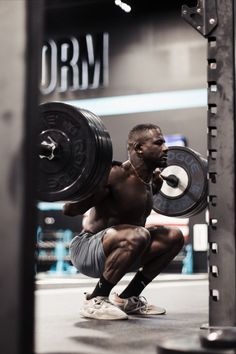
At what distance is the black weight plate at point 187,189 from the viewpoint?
3.90 meters

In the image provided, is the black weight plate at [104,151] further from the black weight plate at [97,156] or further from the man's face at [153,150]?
the man's face at [153,150]

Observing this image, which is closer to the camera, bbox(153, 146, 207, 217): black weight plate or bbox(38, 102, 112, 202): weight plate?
bbox(38, 102, 112, 202): weight plate

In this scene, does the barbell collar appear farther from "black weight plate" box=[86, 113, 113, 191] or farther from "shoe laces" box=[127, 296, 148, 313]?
"shoe laces" box=[127, 296, 148, 313]

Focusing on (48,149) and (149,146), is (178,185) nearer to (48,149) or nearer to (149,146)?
(149,146)

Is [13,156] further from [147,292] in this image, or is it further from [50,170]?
[147,292]

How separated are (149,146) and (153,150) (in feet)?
0.12

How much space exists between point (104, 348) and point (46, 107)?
4.11ft

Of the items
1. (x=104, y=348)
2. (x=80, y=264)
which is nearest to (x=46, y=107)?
(x=80, y=264)

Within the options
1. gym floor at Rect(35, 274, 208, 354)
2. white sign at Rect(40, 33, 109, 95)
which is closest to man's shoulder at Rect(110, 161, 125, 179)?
gym floor at Rect(35, 274, 208, 354)

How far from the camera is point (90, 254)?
342cm

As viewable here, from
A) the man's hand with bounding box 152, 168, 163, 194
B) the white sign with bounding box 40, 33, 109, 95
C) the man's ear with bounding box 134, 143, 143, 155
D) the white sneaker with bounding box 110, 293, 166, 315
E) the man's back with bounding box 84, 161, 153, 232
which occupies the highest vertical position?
the white sign with bounding box 40, 33, 109, 95

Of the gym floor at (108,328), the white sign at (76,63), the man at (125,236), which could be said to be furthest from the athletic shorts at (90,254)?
the white sign at (76,63)

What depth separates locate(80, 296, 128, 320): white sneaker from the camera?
3.25 metres

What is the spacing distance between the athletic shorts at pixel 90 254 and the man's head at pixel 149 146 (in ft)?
1.73
